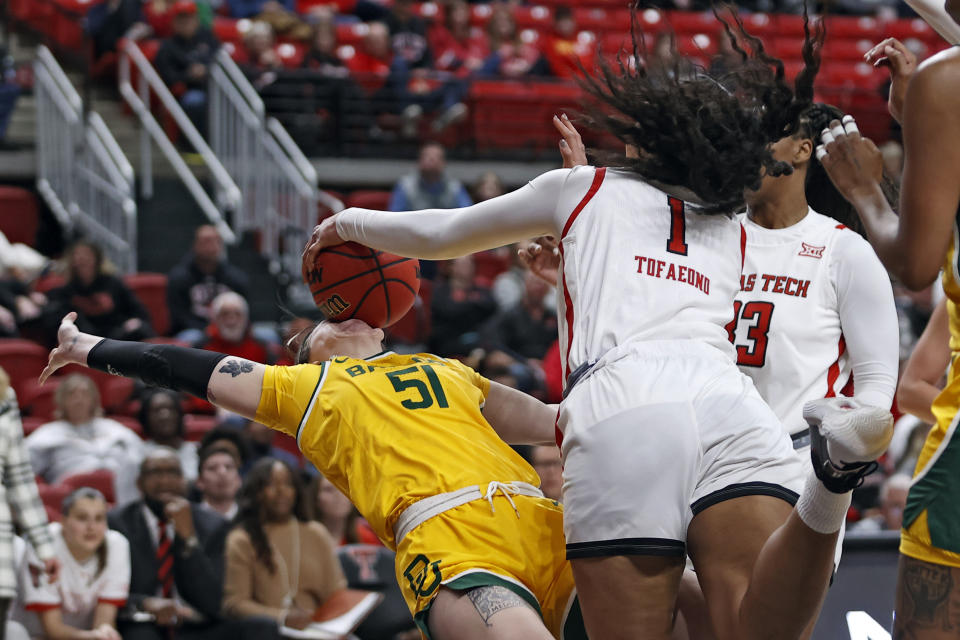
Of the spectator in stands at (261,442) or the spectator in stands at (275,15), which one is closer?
the spectator in stands at (261,442)

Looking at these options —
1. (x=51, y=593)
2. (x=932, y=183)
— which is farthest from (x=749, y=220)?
(x=51, y=593)

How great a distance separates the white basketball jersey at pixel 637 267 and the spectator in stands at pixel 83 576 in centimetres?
415

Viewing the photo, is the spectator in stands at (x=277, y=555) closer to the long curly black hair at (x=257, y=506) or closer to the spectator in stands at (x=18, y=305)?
the long curly black hair at (x=257, y=506)

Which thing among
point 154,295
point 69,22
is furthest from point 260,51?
point 154,295

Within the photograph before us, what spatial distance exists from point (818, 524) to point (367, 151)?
10.4 meters

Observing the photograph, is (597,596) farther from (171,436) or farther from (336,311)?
(171,436)

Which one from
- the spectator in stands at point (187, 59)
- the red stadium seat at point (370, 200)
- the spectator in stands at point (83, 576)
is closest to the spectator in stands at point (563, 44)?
the red stadium seat at point (370, 200)

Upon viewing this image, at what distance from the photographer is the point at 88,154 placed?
11.1 meters

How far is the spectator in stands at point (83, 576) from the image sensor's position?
21.1 ft

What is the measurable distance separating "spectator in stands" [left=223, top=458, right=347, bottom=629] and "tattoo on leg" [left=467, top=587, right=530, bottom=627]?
147 inches

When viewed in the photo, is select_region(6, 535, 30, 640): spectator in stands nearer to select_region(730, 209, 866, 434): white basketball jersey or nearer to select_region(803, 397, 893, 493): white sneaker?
select_region(730, 209, 866, 434): white basketball jersey

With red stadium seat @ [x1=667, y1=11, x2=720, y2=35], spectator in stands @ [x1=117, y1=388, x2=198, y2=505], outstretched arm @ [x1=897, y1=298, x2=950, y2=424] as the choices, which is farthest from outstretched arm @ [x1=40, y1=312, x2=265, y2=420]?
red stadium seat @ [x1=667, y1=11, x2=720, y2=35]

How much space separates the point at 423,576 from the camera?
3287mm

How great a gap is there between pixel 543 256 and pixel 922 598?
1.66m
